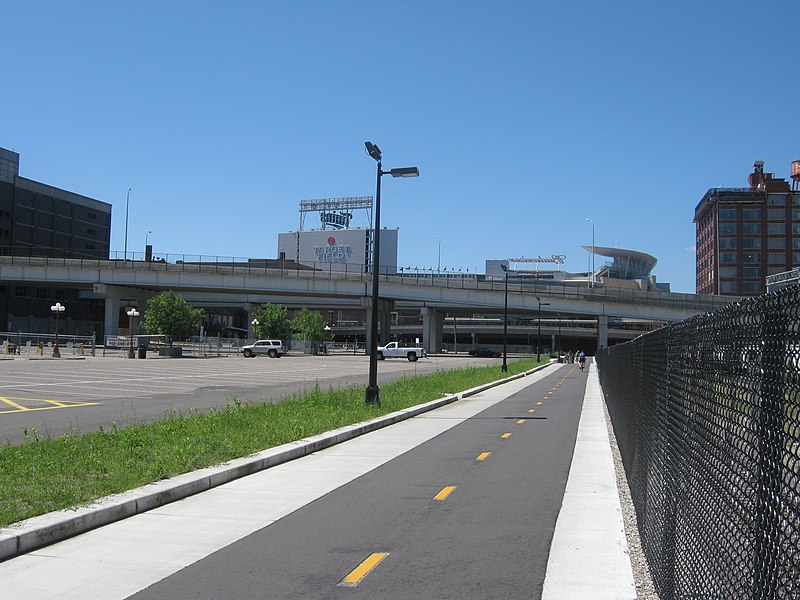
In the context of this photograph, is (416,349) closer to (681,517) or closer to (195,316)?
(195,316)

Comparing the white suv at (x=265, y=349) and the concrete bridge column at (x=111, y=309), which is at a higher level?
the concrete bridge column at (x=111, y=309)

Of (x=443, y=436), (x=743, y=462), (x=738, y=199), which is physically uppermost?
(x=738, y=199)

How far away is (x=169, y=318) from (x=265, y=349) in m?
10.6

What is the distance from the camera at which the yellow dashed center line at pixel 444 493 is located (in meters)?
9.98

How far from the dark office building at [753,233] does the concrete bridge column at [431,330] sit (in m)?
50.7

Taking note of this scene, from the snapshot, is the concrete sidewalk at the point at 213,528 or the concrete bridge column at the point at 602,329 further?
the concrete bridge column at the point at 602,329

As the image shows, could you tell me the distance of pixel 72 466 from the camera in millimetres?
10070

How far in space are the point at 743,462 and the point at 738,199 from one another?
140807 mm

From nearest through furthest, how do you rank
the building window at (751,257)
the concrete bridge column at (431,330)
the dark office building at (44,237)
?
the dark office building at (44,237)
the concrete bridge column at (431,330)
the building window at (751,257)

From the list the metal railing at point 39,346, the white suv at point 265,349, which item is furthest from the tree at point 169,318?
the white suv at point 265,349

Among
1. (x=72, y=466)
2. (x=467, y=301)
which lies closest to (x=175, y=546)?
(x=72, y=466)

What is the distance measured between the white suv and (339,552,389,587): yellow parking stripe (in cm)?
7536

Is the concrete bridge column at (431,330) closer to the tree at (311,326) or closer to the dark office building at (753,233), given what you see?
the tree at (311,326)

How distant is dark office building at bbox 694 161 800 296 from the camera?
5108 inches
